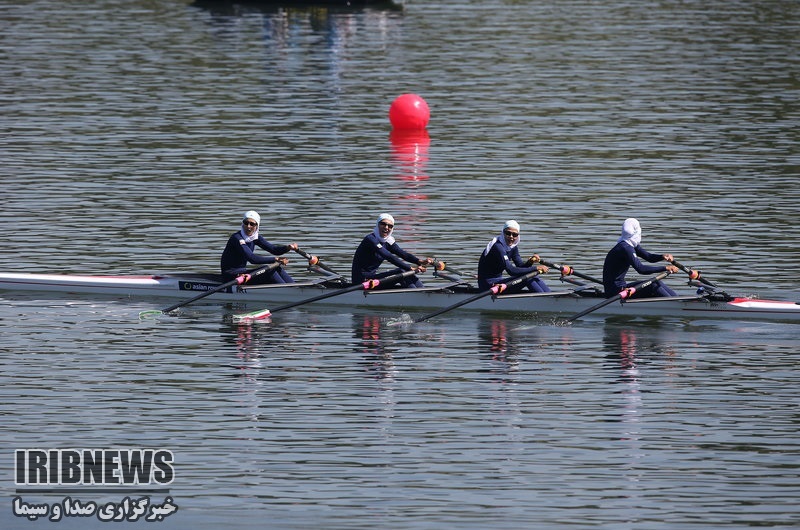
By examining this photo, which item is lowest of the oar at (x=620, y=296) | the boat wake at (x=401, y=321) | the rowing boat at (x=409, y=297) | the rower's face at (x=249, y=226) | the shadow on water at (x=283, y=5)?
the boat wake at (x=401, y=321)

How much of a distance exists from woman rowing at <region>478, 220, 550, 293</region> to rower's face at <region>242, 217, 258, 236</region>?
14.1 ft

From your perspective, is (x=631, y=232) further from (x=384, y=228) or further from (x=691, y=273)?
(x=384, y=228)

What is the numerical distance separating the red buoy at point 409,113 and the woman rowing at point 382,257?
20.4 m

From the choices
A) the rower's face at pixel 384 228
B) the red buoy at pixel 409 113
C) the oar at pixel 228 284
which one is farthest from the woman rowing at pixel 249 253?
the red buoy at pixel 409 113

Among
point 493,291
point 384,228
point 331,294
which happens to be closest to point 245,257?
point 331,294

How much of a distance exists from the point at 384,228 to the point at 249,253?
2.63 meters

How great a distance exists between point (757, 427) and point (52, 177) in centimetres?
2480

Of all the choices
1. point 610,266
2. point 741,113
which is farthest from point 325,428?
point 741,113

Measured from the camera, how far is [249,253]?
91.2ft

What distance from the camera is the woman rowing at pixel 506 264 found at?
1051 inches

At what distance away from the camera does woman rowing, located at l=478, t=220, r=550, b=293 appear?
26688 mm

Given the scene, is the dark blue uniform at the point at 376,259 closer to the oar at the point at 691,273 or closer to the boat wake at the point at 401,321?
the boat wake at the point at 401,321

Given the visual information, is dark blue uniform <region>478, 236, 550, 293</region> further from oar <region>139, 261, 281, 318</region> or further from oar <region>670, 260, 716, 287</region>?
oar <region>139, 261, 281, 318</region>

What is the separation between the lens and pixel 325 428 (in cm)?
2044
